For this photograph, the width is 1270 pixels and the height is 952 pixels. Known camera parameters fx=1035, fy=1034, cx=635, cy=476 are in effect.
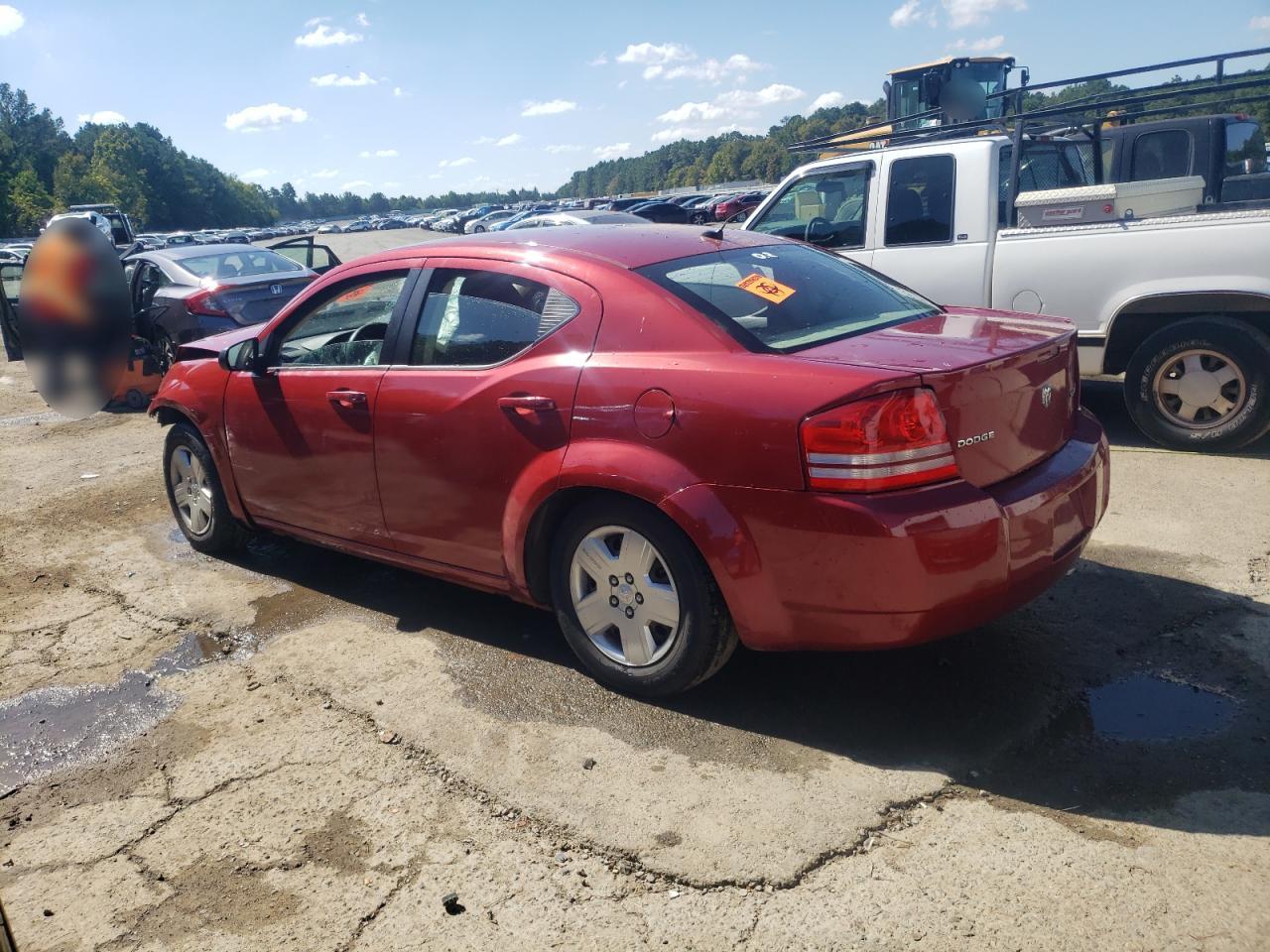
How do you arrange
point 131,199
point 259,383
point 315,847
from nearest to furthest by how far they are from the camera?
point 315,847, point 259,383, point 131,199

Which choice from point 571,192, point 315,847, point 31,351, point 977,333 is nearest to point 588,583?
point 315,847

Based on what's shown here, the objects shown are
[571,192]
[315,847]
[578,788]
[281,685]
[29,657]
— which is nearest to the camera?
[315,847]

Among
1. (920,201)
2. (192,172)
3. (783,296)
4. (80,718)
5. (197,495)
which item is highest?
(192,172)

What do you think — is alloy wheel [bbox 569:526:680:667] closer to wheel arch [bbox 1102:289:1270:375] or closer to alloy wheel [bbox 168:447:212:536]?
alloy wheel [bbox 168:447:212:536]

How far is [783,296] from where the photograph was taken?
148 inches

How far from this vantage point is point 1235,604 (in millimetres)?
4113

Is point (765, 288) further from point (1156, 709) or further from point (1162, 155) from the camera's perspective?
point (1162, 155)

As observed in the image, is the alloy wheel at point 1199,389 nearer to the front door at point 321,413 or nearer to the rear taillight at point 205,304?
the front door at point 321,413

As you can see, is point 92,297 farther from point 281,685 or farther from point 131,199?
point 131,199

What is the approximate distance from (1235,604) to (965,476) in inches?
70.5

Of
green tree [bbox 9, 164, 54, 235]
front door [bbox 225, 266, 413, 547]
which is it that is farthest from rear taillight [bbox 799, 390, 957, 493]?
green tree [bbox 9, 164, 54, 235]

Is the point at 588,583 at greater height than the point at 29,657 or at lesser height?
greater

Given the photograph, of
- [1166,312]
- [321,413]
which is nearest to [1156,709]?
[321,413]

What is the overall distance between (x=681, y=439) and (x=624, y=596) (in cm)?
63
